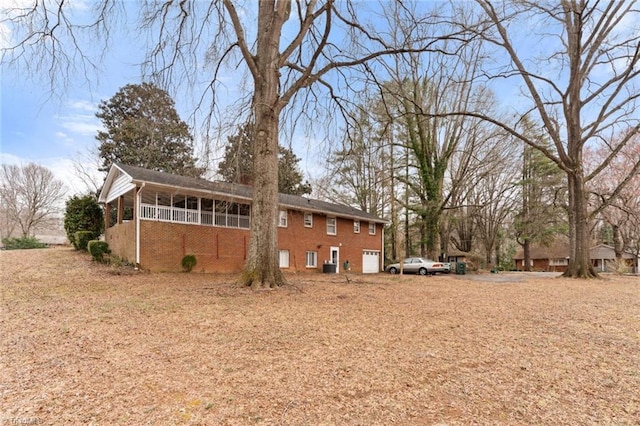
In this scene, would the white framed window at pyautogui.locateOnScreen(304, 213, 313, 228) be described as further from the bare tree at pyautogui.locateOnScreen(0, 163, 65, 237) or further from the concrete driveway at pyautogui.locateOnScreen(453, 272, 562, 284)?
the bare tree at pyautogui.locateOnScreen(0, 163, 65, 237)

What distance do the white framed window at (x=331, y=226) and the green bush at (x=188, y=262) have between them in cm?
1008

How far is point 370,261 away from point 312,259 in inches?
245

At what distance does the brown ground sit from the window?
14.5 metres

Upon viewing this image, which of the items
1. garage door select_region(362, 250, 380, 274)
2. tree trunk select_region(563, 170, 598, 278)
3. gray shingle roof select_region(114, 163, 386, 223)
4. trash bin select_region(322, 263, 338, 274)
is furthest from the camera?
garage door select_region(362, 250, 380, 274)

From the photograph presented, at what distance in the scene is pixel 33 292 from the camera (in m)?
9.05

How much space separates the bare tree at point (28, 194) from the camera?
121 feet

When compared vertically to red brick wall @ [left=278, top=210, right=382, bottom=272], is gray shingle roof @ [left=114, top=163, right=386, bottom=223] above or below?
above

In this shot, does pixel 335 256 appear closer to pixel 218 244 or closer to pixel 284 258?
pixel 284 258

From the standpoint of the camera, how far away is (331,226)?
2420cm

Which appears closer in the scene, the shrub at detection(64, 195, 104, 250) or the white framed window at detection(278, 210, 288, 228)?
the white framed window at detection(278, 210, 288, 228)

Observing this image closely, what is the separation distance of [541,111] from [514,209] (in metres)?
19.2

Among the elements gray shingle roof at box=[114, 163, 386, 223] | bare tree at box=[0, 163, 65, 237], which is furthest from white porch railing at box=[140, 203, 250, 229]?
bare tree at box=[0, 163, 65, 237]

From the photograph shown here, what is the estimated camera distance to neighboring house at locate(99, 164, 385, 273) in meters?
15.3

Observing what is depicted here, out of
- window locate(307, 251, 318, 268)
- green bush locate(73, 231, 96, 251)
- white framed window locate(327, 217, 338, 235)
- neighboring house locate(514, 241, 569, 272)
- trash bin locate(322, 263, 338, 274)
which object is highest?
white framed window locate(327, 217, 338, 235)
